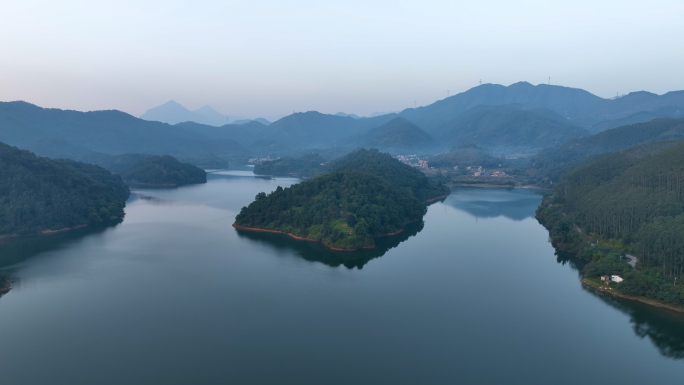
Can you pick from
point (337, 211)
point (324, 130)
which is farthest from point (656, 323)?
point (324, 130)

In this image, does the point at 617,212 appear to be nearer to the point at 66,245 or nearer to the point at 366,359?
the point at 366,359

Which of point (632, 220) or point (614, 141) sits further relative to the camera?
point (614, 141)

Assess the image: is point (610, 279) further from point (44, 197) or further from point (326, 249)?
point (44, 197)

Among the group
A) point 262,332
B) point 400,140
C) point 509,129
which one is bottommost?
point 262,332

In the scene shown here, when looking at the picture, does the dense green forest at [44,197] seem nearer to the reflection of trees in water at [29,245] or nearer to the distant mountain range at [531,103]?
the reflection of trees in water at [29,245]

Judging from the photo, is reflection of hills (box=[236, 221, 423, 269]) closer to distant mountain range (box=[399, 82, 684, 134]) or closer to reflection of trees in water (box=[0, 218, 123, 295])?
reflection of trees in water (box=[0, 218, 123, 295])

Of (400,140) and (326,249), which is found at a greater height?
(400,140)
